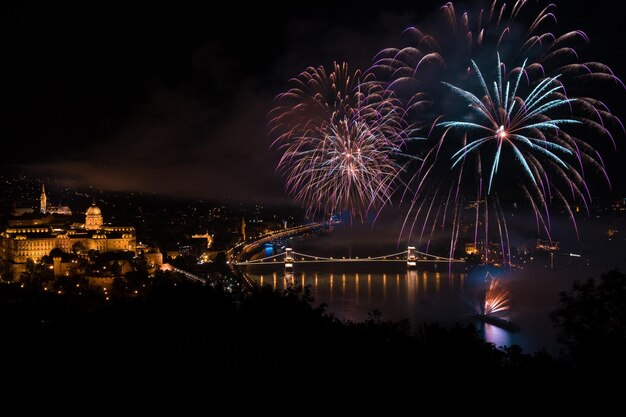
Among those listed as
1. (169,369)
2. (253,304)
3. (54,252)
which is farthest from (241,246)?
(169,369)

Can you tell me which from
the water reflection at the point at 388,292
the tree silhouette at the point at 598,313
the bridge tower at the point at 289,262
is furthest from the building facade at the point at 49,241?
the tree silhouette at the point at 598,313

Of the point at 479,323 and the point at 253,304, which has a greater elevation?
the point at 253,304

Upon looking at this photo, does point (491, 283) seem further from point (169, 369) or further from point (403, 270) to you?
point (169, 369)

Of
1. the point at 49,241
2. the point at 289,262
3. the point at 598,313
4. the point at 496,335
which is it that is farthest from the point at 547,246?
the point at 598,313

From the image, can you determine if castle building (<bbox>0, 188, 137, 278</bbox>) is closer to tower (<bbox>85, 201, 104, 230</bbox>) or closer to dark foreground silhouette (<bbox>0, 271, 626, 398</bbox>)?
tower (<bbox>85, 201, 104, 230</bbox>)

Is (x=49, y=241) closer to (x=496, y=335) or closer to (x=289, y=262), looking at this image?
(x=289, y=262)

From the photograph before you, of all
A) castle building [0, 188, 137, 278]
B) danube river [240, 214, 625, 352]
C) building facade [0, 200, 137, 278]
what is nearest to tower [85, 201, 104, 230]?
castle building [0, 188, 137, 278]
